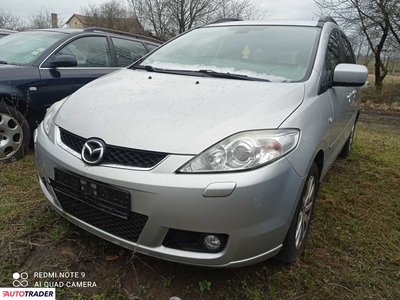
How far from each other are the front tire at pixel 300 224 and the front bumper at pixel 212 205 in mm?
171

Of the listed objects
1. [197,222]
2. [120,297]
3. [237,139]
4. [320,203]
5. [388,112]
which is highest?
[237,139]

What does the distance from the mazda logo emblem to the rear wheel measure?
1979mm

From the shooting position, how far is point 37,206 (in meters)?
2.51

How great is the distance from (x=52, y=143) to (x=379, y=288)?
218 cm

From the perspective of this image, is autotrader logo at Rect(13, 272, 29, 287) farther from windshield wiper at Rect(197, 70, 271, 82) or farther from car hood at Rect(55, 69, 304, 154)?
windshield wiper at Rect(197, 70, 271, 82)

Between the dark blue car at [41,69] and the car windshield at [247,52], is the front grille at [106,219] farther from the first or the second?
the dark blue car at [41,69]

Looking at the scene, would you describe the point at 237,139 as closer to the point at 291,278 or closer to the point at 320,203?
the point at 291,278

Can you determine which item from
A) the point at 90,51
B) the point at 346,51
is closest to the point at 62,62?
the point at 90,51

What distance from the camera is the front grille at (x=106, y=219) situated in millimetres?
1600

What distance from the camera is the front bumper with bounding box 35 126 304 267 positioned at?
146 cm


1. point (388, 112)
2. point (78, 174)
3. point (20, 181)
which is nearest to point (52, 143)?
point (78, 174)

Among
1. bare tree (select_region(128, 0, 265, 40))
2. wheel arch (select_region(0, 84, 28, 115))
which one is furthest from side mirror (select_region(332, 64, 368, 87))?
bare tree (select_region(128, 0, 265, 40))

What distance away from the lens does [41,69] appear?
344 centimetres

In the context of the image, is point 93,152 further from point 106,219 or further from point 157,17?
point 157,17
